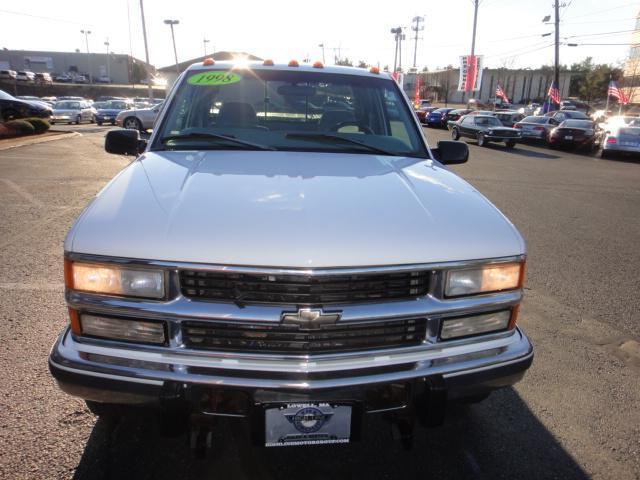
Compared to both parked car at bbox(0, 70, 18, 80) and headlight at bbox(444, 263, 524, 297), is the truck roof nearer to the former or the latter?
headlight at bbox(444, 263, 524, 297)

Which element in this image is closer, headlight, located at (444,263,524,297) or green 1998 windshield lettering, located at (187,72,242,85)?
headlight, located at (444,263,524,297)

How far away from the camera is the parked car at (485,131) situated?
20703 millimetres

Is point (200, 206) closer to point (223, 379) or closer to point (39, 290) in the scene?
point (223, 379)

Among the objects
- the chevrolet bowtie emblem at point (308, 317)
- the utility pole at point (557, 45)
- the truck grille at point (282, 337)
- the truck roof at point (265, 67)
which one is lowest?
the truck grille at point (282, 337)

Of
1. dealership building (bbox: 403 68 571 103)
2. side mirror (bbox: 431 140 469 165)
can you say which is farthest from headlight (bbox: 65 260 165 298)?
dealership building (bbox: 403 68 571 103)

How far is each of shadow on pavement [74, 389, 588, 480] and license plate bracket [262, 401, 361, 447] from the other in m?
0.47

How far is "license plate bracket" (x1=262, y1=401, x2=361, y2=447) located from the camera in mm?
1833

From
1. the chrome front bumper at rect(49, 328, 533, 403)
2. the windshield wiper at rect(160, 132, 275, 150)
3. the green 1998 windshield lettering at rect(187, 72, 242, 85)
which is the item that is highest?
the green 1998 windshield lettering at rect(187, 72, 242, 85)

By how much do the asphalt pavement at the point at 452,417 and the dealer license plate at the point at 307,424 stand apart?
0.47 metres

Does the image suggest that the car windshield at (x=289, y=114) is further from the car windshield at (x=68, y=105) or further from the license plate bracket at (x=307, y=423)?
the car windshield at (x=68, y=105)

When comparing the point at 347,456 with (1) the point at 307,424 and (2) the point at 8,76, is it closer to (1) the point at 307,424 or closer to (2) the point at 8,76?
(1) the point at 307,424

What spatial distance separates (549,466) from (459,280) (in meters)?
1.18

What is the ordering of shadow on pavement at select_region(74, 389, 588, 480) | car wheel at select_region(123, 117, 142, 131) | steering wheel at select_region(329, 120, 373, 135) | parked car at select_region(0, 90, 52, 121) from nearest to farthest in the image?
shadow on pavement at select_region(74, 389, 588, 480), steering wheel at select_region(329, 120, 373, 135), parked car at select_region(0, 90, 52, 121), car wheel at select_region(123, 117, 142, 131)

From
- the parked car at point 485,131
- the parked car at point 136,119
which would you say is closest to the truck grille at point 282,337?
the parked car at point 485,131
